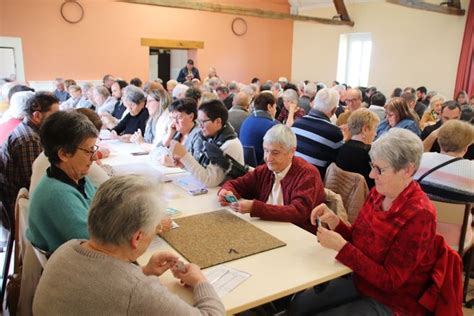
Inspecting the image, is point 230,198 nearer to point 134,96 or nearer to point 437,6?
point 134,96

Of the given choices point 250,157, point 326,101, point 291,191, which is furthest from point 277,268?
point 326,101

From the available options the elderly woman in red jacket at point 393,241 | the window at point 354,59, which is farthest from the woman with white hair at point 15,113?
the window at point 354,59

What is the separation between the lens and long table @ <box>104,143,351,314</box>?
1456 mm

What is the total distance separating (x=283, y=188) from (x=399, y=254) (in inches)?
31.8

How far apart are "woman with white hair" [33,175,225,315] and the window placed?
1039 centimetres

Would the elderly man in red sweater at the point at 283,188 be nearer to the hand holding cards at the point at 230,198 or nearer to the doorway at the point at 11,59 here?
the hand holding cards at the point at 230,198

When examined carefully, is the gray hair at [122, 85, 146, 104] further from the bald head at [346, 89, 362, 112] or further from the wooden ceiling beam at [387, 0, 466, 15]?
the wooden ceiling beam at [387, 0, 466, 15]

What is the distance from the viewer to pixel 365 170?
2.93 metres

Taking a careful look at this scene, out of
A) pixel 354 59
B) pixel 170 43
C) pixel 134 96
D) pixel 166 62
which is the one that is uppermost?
pixel 170 43

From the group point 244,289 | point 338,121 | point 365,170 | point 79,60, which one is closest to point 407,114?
point 338,121

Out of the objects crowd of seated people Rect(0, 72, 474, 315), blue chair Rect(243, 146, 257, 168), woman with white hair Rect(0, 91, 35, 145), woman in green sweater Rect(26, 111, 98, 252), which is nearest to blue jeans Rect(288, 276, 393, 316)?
crowd of seated people Rect(0, 72, 474, 315)

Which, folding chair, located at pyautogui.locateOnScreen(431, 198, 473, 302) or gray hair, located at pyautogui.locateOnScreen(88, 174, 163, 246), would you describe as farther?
folding chair, located at pyautogui.locateOnScreen(431, 198, 473, 302)

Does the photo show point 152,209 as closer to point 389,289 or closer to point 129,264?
point 129,264

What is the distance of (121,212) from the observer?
1136mm
